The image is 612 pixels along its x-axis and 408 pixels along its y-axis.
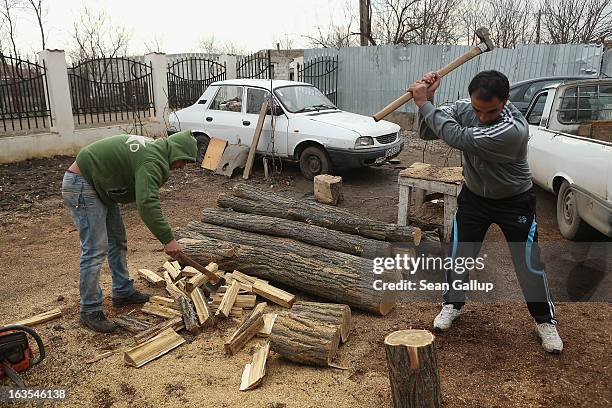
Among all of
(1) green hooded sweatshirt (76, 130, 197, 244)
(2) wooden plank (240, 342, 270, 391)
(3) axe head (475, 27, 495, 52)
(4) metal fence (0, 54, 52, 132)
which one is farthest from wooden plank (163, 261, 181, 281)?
(4) metal fence (0, 54, 52, 132)

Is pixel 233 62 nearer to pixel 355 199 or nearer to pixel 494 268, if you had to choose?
pixel 355 199

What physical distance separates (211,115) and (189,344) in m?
6.48

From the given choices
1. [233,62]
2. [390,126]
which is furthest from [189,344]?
[233,62]

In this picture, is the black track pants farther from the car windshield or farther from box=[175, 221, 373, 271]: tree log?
the car windshield

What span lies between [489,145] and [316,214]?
2.62 meters

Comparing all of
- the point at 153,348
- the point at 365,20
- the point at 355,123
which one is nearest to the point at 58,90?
the point at 355,123

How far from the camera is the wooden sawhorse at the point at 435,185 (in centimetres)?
517

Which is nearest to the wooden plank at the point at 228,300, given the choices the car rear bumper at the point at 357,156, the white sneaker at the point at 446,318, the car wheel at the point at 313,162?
the white sneaker at the point at 446,318

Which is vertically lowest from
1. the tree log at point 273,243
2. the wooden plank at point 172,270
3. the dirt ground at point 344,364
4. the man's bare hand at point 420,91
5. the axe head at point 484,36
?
the dirt ground at point 344,364

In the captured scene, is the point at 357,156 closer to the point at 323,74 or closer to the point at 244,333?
the point at 244,333

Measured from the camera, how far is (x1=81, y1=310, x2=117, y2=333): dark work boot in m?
3.61

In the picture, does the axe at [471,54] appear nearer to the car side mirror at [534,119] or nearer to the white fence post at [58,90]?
the car side mirror at [534,119]

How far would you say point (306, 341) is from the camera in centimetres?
316

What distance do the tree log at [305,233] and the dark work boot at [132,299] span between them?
1441mm
